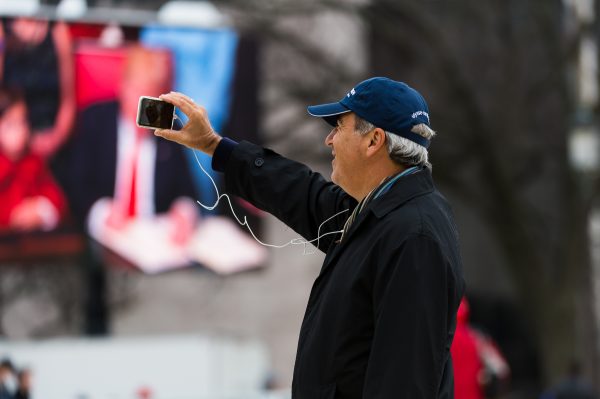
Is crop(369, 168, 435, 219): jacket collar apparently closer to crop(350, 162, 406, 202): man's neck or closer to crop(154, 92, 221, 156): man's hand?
crop(350, 162, 406, 202): man's neck

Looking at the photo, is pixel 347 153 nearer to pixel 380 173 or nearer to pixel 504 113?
pixel 380 173

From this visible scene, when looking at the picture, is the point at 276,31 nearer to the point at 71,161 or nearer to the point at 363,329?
the point at 71,161

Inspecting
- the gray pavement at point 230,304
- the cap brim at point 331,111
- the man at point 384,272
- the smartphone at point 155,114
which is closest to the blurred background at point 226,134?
the gray pavement at point 230,304

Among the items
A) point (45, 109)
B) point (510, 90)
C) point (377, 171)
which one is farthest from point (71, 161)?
point (377, 171)

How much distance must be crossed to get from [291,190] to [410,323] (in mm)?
965

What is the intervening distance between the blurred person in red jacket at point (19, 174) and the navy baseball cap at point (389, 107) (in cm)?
1433

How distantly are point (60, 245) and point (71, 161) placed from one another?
1203 millimetres

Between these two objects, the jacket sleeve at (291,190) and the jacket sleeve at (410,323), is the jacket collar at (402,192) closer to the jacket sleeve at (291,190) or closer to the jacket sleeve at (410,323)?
the jacket sleeve at (410,323)

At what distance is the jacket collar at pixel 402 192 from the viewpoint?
318cm

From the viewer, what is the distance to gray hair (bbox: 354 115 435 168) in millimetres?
3320

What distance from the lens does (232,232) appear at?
18.1 m

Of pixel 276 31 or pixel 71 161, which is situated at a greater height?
pixel 276 31

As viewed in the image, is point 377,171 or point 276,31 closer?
point 377,171

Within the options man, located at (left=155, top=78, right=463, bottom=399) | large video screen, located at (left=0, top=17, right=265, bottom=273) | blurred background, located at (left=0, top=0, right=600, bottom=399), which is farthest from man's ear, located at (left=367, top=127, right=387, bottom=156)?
large video screen, located at (left=0, top=17, right=265, bottom=273)
